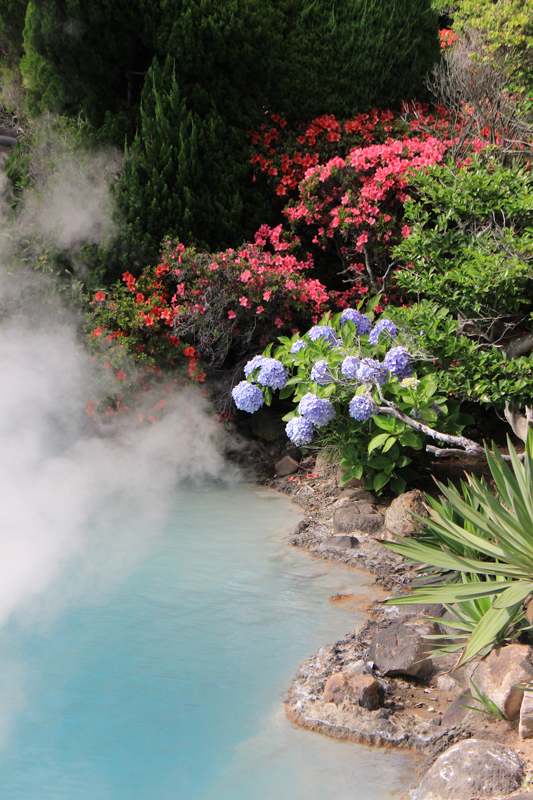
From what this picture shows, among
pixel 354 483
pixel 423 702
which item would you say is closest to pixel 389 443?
pixel 354 483

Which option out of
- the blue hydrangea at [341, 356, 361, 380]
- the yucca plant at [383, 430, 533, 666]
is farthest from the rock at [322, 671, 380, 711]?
the blue hydrangea at [341, 356, 361, 380]

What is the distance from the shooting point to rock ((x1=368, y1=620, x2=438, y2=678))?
11.3 feet

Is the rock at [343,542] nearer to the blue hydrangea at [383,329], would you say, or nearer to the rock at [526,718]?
the blue hydrangea at [383,329]

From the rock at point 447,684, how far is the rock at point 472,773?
0.68 m

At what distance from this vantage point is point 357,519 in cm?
564

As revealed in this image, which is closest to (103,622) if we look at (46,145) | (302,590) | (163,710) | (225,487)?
(163,710)

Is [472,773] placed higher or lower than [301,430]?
lower

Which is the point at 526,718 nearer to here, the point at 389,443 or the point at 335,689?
the point at 335,689

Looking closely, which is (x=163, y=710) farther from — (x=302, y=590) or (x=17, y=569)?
(x=17, y=569)

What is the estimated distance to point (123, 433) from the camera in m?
7.32

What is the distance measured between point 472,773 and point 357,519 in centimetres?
317

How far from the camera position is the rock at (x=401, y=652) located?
3.44 m

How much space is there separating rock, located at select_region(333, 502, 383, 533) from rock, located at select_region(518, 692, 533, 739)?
2.83 metres

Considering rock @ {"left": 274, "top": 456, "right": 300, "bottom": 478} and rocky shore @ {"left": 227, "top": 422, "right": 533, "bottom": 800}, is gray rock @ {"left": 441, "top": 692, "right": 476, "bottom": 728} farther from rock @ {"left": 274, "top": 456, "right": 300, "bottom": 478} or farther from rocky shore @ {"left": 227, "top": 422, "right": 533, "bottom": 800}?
rock @ {"left": 274, "top": 456, "right": 300, "bottom": 478}
